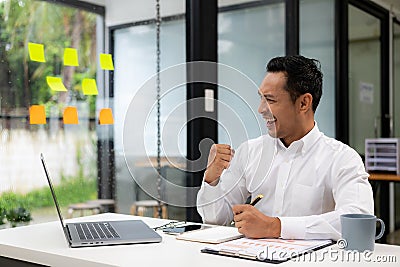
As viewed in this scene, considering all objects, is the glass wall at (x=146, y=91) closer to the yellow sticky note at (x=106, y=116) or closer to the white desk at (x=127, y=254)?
the yellow sticky note at (x=106, y=116)

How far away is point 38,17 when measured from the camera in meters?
2.41

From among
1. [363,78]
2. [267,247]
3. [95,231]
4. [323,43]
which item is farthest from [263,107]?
[363,78]

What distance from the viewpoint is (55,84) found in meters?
2.44

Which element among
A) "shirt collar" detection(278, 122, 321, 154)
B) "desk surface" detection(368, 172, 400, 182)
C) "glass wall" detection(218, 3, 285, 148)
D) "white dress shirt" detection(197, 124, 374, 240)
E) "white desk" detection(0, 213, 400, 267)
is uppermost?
"glass wall" detection(218, 3, 285, 148)

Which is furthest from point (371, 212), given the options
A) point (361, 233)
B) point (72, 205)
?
point (72, 205)

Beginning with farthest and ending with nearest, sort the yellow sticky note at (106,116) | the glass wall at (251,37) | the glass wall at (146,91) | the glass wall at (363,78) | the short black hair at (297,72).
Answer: the glass wall at (363,78) < the glass wall at (251,37) < the yellow sticky note at (106,116) < the glass wall at (146,91) < the short black hair at (297,72)

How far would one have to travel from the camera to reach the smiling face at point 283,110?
1.83 metres

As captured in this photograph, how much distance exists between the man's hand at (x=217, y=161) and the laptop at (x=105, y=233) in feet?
0.82

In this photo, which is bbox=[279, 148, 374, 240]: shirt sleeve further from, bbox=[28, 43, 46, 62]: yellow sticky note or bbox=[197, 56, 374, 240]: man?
bbox=[28, 43, 46, 62]: yellow sticky note

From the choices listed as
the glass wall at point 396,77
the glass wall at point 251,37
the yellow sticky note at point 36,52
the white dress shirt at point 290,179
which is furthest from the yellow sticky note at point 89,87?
the glass wall at point 396,77

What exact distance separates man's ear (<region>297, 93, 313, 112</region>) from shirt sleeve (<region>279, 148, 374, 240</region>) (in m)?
0.21

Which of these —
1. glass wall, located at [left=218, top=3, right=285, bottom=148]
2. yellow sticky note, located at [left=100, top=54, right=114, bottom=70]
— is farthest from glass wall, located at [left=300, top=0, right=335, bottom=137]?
yellow sticky note, located at [left=100, top=54, right=114, bottom=70]

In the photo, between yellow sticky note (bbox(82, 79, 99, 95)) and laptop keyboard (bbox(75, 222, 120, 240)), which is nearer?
laptop keyboard (bbox(75, 222, 120, 240))

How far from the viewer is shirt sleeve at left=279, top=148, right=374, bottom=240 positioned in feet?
4.84
